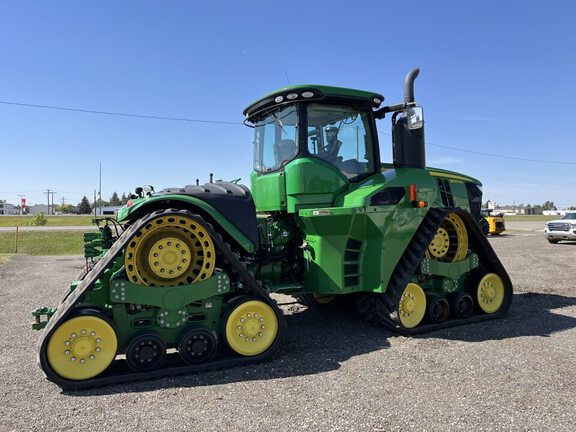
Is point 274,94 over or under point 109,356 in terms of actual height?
over

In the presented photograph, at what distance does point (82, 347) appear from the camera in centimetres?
409

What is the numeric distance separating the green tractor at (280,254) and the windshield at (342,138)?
0.06ft

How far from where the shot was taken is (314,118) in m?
5.74

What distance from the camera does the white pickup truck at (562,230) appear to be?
71.1 ft

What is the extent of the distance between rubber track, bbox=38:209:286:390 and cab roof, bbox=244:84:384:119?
6.80 feet

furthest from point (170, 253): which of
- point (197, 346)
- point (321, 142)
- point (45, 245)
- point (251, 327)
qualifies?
point (45, 245)

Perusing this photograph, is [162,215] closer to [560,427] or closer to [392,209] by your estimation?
[392,209]

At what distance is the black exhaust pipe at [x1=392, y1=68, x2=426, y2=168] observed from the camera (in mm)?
6145

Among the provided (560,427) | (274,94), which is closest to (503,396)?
(560,427)

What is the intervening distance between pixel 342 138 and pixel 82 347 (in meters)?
3.89

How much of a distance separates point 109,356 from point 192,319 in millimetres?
851

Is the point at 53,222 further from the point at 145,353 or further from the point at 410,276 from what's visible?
the point at 410,276

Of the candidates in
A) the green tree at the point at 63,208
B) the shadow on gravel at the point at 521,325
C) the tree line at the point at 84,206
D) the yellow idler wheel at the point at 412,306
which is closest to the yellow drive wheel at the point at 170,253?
the yellow idler wheel at the point at 412,306

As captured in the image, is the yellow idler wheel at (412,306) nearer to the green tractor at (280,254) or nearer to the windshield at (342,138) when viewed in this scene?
the green tractor at (280,254)
